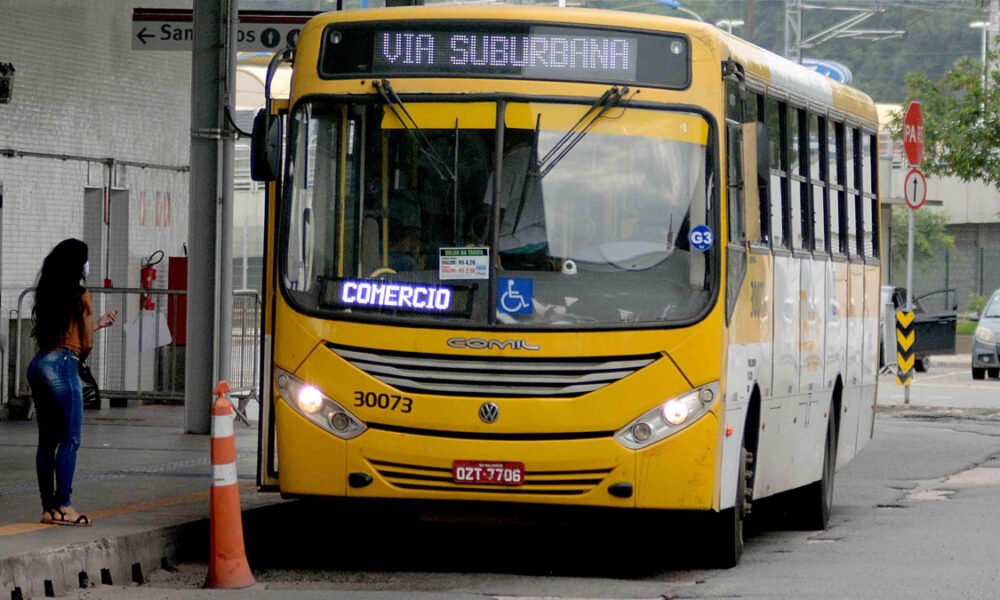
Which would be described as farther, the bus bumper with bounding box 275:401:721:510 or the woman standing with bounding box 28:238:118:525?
the woman standing with bounding box 28:238:118:525

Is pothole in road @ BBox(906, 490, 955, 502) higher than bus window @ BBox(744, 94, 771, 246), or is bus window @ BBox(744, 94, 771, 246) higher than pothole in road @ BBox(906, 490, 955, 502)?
bus window @ BBox(744, 94, 771, 246)

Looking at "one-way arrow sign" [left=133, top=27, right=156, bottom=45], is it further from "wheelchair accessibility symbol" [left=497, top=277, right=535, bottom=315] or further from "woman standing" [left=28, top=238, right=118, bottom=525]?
"wheelchair accessibility symbol" [left=497, top=277, right=535, bottom=315]

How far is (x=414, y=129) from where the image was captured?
10.9m

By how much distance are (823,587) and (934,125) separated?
85.4 ft

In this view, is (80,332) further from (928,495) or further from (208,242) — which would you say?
(928,495)

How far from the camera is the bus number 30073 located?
10.6 metres

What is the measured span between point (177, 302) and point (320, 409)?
35.3 ft

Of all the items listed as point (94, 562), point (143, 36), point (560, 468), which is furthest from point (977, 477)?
point (94, 562)

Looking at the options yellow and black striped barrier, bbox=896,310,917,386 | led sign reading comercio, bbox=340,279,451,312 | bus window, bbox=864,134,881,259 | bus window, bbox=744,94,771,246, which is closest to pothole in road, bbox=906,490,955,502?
bus window, bbox=864,134,881,259

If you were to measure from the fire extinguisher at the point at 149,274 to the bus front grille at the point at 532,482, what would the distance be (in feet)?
36.3

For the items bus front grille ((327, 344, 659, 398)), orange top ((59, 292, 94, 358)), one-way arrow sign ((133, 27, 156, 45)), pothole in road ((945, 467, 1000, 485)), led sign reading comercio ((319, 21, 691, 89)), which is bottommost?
pothole in road ((945, 467, 1000, 485))

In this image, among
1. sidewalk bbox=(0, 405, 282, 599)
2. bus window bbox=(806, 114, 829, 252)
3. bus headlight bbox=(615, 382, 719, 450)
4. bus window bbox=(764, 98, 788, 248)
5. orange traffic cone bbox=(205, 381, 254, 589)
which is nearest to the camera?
sidewalk bbox=(0, 405, 282, 599)

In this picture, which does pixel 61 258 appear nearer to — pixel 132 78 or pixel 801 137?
pixel 801 137

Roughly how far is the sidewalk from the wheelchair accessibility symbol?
7.44 ft
